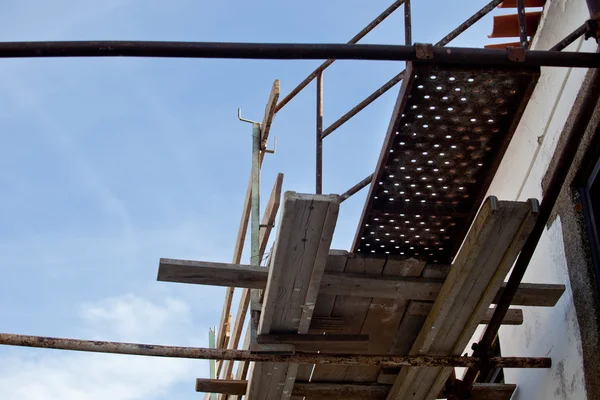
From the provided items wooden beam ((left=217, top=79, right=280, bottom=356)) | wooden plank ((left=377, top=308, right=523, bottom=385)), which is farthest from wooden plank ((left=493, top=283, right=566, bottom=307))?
wooden beam ((left=217, top=79, right=280, bottom=356))

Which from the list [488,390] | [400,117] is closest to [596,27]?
[400,117]

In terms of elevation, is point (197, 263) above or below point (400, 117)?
below

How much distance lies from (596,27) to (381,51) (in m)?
1.24

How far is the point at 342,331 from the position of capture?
18.2ft

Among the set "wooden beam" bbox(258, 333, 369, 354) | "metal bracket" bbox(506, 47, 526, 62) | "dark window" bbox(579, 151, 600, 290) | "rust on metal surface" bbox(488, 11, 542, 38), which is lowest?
"wooden beam" bbox(258, 333, 369, 354)

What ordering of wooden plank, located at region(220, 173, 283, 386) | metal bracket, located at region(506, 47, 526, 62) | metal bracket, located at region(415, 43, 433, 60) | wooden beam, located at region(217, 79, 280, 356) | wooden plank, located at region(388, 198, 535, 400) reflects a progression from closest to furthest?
metal bracket, located at region(415, 43, 433, 60)
metal bracket, located at region(506, 47, 526, 62)
wooden plank, located at region(388, 198, 535, 400)
wooden plank, located at region(220, 173, 283, 386)
wooden beam, located at region(217, 79, 280, 356)

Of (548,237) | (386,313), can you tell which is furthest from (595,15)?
(548,237)

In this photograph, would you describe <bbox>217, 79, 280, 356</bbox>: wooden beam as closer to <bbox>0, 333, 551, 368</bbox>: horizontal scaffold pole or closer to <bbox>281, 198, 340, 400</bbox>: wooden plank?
<bbox>281, 198, 340, 400</bbox>: wooden plank

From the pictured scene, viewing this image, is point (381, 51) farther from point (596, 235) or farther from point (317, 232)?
point (596, 235)

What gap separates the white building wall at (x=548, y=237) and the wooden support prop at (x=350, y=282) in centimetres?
52

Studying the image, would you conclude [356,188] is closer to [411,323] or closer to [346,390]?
[411,323]

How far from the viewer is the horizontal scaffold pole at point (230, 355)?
476 centimetres

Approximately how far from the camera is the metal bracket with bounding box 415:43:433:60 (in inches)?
158

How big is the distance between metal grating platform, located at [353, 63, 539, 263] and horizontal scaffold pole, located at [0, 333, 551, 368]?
2.31 feet
